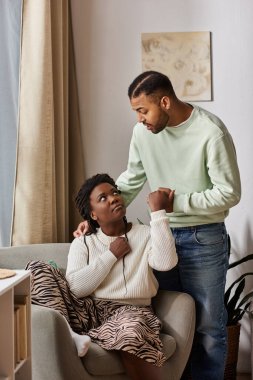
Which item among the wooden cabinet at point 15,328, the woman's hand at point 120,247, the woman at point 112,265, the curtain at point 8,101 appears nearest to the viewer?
the wooden cabinet at point 15,328

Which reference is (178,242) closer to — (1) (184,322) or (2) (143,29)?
(1) (184,322)

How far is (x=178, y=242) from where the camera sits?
2566 millimetres

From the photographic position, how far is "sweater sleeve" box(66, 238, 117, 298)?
2471 millimetres

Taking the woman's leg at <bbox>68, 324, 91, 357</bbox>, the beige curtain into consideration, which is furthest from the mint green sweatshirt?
the woman's leg at <bbox>68, 324, 91, 357</bbox>

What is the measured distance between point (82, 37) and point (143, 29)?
1.07 feet

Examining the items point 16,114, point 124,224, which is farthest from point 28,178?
point 124,224

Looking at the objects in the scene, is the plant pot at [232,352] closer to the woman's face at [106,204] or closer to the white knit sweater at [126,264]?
the white knit sweater at [126,264]

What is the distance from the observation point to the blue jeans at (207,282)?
2.51 metres

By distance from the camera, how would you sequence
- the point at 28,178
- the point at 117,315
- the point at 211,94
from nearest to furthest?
1. the point at 117,315
2. the point at 28,178
3. the point at 211,94

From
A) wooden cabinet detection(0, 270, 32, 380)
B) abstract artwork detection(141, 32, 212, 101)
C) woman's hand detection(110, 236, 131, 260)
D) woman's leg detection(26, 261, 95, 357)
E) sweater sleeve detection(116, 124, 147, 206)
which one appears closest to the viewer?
wooden cabinet detection(0, 270, 32, 380)

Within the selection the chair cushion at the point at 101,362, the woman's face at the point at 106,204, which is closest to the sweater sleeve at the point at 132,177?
the woman's face at the point at 106,204

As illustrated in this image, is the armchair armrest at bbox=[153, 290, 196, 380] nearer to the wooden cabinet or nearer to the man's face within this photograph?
the wooden cabinet

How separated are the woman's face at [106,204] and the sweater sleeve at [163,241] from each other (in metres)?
0.16

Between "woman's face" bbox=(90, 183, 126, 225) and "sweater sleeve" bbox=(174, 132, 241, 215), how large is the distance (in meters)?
0.28
